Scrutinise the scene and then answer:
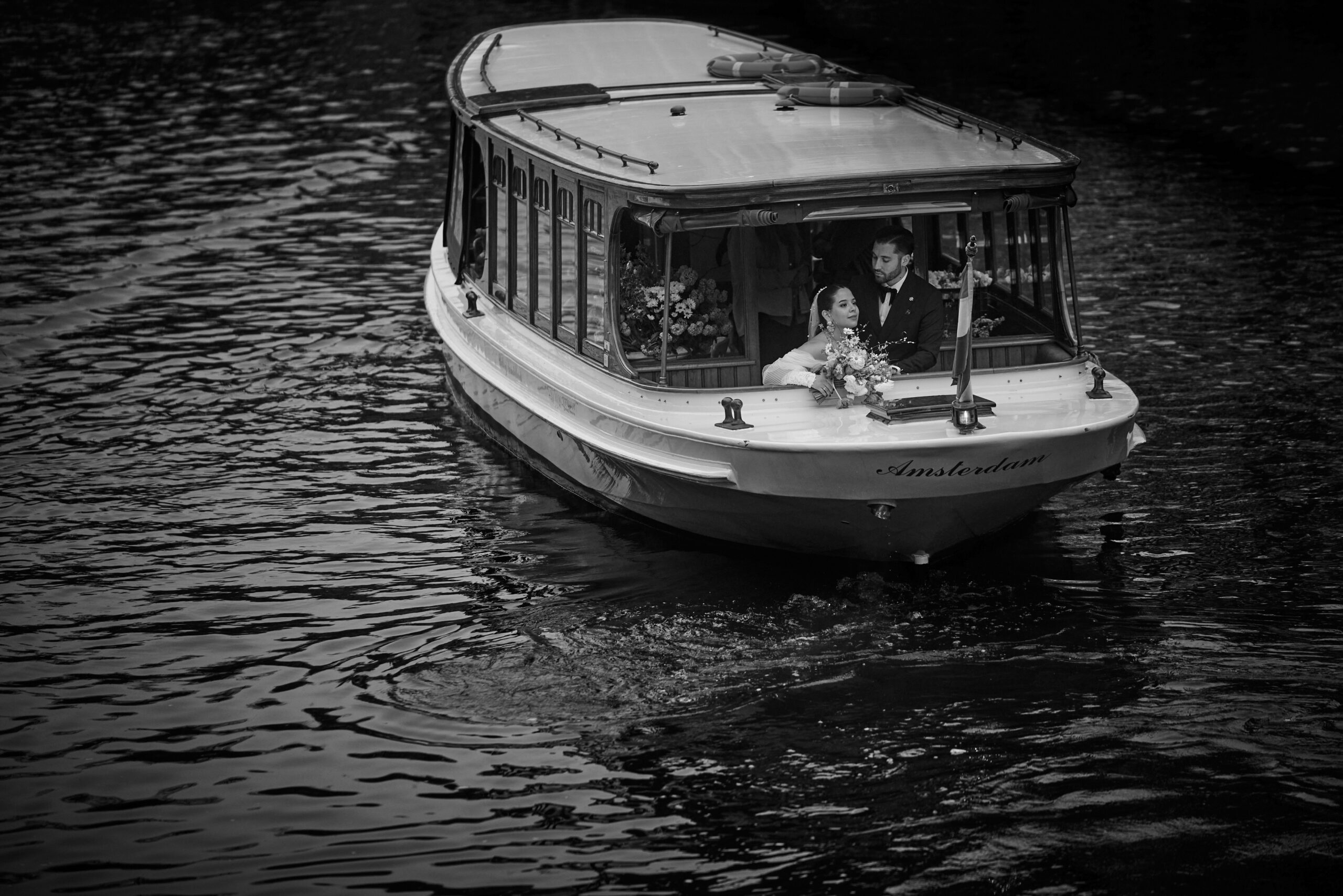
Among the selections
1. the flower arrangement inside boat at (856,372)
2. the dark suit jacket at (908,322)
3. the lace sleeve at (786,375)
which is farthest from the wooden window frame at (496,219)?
the flower arrangement inside boat at (856,372)

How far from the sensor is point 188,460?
14.2 meters

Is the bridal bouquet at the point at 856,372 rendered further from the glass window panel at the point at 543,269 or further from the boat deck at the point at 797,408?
the glass window panel at the point at 543,269

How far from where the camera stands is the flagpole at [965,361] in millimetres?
10242

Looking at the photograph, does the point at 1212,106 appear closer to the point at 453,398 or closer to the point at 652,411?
the point at 453,398

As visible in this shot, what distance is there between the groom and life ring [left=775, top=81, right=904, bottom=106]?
1902 mm

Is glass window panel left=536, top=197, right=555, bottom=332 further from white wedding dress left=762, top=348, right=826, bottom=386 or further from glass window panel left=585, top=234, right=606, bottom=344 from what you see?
white wedding dress left=762, top=348, right=826, bottom=386

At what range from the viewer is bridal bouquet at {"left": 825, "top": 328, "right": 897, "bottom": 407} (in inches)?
A: 430

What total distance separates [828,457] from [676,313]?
1976 millimetres

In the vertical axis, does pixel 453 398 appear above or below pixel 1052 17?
below

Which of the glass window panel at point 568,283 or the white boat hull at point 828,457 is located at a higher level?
the glass window panel at point 568,283

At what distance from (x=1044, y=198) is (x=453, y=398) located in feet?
22.0

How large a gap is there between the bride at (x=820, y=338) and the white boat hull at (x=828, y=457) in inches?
10.9

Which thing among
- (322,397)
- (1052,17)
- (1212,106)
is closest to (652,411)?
(322,397)

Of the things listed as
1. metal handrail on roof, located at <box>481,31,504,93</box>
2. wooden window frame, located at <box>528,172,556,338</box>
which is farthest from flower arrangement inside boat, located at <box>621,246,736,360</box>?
metal handrail on roof, located at <box>481,31,504,93</box>
